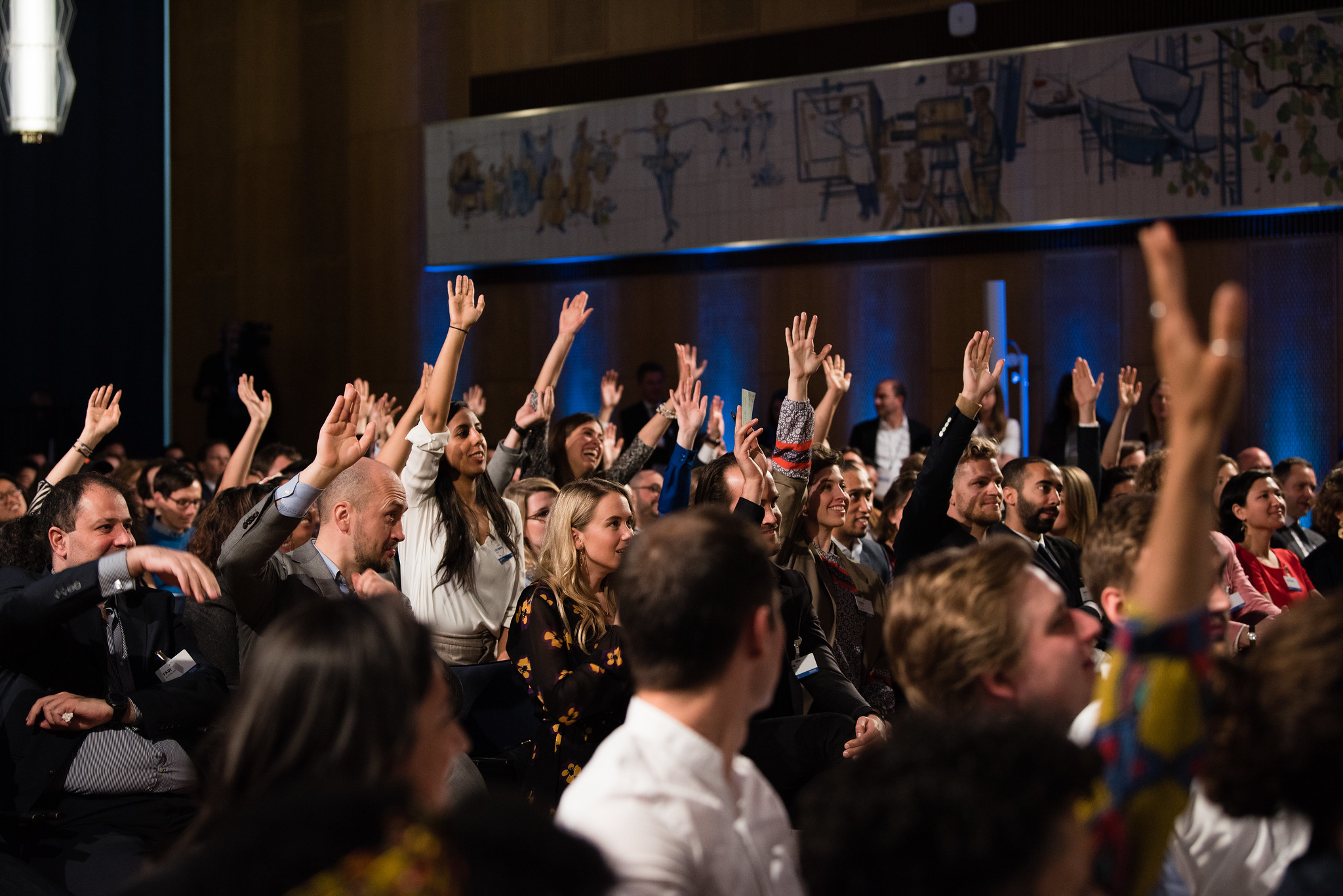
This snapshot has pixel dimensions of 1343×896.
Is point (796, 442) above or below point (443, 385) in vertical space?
below

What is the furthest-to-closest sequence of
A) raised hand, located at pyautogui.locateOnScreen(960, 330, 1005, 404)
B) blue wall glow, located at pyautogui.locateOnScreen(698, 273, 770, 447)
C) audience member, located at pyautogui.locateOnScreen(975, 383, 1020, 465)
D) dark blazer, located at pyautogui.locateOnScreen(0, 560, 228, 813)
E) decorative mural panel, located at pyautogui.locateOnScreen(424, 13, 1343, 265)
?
blue wall glow, located at pyautogui.locateOnScreen(698, 273, 770, 447)
decorative mural panel, located at pyautogui.locateOnScreen(424, 13, 1343, 265)
audience member, located at pyautogui.locateOnScreen(975, 383, 1020, 465)
raised hand, located at pyautogui.locateOnScreen(960, 330, 1005, 404)
dark blazer, located at pyautogui.locateOnScreen(0, 560, 228, 813)

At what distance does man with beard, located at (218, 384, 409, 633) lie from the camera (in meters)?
2.55

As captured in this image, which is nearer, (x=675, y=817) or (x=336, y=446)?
(x=675, y=817)

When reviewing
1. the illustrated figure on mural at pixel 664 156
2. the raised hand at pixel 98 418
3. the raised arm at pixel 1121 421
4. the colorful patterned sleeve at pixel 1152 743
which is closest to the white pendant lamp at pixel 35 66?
the raised hand at pixel 98 418

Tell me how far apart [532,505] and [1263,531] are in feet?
9.21

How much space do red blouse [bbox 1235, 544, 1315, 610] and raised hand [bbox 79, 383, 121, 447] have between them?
13.2ft

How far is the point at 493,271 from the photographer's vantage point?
404 inches

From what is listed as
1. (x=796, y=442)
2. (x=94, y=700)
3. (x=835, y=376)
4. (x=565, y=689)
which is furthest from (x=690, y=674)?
(x=835, y=376)

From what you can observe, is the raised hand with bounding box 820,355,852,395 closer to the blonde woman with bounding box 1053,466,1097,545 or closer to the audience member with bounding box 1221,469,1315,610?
the blonde woman with bounding box 1053,466,1097,545

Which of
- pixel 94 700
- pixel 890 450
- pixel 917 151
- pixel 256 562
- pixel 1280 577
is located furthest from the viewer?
pixel 917 151

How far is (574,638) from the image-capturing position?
8.92 ft

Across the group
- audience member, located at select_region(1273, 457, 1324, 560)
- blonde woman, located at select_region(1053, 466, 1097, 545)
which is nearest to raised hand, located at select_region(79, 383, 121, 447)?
blonde woman, located at select_region(1053, 466, 1097, 545)

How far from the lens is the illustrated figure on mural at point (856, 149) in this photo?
867 cm

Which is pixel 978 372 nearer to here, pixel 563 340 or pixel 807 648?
pixel 807 648
